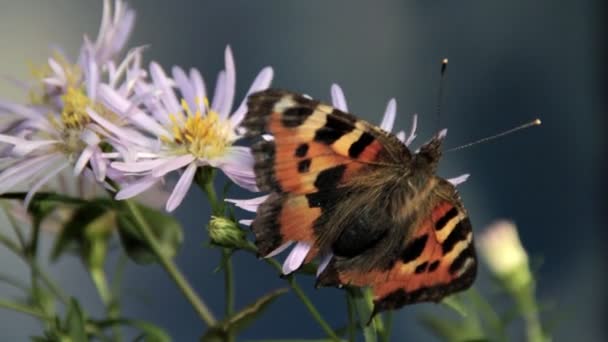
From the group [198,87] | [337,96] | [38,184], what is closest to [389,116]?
[337,96]

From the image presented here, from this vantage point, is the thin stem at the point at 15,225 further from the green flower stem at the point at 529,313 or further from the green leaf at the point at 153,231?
the green flower stem at the point at 529,313

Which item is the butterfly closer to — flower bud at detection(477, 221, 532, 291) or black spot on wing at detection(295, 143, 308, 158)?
black spot on wing at detection(295, 143, 308, 158)

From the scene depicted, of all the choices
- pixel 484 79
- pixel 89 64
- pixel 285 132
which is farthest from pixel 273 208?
pixel 484 79

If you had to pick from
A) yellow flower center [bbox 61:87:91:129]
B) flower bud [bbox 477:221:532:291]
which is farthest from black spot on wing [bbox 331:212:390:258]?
flower bud [bbox 477:221:532:291]

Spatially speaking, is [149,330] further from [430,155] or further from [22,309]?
[430,155]

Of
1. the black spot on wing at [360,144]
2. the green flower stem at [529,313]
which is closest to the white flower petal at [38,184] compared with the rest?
the black spot on wing at [360,144]

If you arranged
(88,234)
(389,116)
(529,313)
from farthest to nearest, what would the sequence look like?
(529,313)
(88,234)
(389,116)

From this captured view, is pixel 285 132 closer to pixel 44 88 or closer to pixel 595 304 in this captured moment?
pixel 44 88
